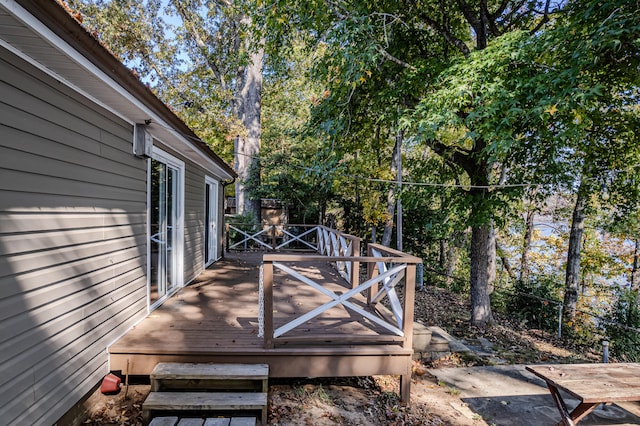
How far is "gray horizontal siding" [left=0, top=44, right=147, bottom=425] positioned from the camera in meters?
2.02

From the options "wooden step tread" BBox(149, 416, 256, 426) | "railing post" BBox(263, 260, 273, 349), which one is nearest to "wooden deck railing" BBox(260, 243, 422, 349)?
"railing post" BBox(263, 260, 273, 349)

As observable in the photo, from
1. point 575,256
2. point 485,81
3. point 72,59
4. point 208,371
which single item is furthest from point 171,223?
point 575,256

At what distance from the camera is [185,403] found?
270 centimetres

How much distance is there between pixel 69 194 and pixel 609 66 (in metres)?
7.09

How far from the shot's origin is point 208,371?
2924mm

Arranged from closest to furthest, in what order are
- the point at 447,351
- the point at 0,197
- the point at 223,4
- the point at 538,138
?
the point at 0,197
the point at 447,351
the point at 538,138
the point at 223,4

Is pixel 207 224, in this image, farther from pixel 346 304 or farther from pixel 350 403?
pixel 350 403

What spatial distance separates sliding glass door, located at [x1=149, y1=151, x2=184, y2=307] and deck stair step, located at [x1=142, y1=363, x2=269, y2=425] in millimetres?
1668

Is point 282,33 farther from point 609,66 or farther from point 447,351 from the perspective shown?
point 447,351

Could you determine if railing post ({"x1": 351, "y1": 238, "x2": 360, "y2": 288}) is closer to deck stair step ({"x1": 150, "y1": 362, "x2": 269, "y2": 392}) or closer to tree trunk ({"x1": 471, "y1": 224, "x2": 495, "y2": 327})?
deck stair step ({"x1": 150, "y1": 362, "x2": 269, "y2": 392})

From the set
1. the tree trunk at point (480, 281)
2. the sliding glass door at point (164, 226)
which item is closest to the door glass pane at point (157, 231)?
the sliding glass door at point (164, 226)

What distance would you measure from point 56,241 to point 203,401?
1686 mm

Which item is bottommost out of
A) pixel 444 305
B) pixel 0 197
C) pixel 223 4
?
pixel 444 305

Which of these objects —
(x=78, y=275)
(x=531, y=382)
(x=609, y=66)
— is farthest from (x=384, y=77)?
(x=78, y=275)
